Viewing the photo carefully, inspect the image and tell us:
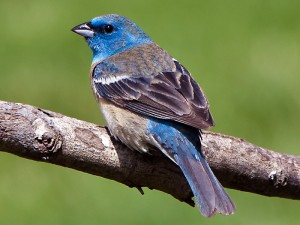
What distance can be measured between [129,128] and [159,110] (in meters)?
0.24

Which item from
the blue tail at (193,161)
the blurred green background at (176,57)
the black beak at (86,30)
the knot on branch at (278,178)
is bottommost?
the blurred green background at (176,57)

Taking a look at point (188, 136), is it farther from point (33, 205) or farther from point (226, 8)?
point (226, 8)

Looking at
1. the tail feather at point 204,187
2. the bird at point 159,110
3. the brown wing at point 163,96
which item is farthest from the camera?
the brown wing at point 163,96

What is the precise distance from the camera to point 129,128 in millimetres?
6215

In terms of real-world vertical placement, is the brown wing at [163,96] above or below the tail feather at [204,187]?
above

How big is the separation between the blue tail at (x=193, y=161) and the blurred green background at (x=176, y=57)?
2.22m

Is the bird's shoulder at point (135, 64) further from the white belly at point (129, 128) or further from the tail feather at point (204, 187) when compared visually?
the tail feather at point (204, 187)

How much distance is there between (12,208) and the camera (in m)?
8.32

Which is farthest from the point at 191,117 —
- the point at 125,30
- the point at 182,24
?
the point at 182,24

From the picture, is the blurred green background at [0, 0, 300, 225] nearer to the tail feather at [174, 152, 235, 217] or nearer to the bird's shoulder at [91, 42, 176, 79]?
the bird's shoulder at [91, 42, 176, 79]

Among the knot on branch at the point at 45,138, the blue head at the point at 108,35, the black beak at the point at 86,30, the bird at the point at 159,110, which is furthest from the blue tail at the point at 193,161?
the black beak at the point at 86,30

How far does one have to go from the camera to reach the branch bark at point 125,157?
5.46 metres

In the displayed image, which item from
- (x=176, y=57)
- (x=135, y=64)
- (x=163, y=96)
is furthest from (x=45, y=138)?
(x=176, y=57)

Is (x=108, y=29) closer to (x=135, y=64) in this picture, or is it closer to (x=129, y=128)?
(x=135, y=64)
